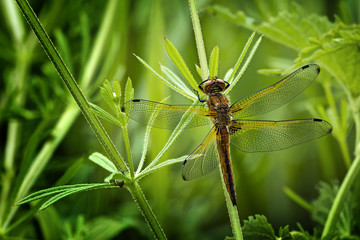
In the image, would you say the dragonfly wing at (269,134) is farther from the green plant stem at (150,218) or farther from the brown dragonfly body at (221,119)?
the green plant stem at (150,218)

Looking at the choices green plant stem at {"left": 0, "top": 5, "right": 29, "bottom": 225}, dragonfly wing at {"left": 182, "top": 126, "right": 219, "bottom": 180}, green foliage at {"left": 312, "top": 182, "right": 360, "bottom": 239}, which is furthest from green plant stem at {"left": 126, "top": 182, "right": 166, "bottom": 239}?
green plant stem at {"left": 0, "top": 5, "right": 29, "bottom": 225}

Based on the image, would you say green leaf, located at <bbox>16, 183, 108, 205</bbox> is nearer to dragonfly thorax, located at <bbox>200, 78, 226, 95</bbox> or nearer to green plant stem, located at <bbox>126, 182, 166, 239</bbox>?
green plant stem, located at <bbox>126, 182, 166, 239</bbox>

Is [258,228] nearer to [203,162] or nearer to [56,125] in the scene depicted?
[203,162]

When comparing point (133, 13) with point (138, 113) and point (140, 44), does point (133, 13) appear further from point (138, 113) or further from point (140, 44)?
point (138, 113)

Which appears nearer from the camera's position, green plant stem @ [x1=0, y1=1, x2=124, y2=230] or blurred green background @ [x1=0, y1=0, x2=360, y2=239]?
green plant stem @ [x1=0, y1=1, x2=124, y2=230]

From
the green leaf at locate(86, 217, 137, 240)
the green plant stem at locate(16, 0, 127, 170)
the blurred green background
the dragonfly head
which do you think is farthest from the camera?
the blurred green background

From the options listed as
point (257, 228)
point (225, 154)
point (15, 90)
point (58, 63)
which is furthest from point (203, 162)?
point (15, 90)
